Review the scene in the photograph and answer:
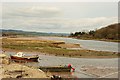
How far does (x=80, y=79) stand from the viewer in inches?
980

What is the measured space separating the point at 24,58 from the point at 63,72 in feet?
41.0

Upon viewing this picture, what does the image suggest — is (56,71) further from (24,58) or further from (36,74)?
(24,58)

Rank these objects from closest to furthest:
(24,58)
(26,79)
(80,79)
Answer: (26,79) < (80,79) < (24,58)

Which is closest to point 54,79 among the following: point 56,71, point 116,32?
point 56,71

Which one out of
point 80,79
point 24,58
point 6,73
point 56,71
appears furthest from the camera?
point 24,58

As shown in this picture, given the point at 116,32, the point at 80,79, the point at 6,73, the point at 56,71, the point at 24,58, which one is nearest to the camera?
the point at 6,73

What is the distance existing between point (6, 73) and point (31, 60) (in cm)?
1900

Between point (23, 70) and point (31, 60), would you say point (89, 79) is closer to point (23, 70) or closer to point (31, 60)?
point (23, 70)

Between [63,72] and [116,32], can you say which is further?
[116,32]

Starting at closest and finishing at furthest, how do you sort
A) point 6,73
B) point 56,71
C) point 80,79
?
point 6,73, point 80,79, point 56,71

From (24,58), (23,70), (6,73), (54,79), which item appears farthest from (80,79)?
(24,58)

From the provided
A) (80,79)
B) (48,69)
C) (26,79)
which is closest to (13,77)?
(26,79)

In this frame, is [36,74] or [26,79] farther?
[36,74]

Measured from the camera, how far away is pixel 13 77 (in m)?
21.1
